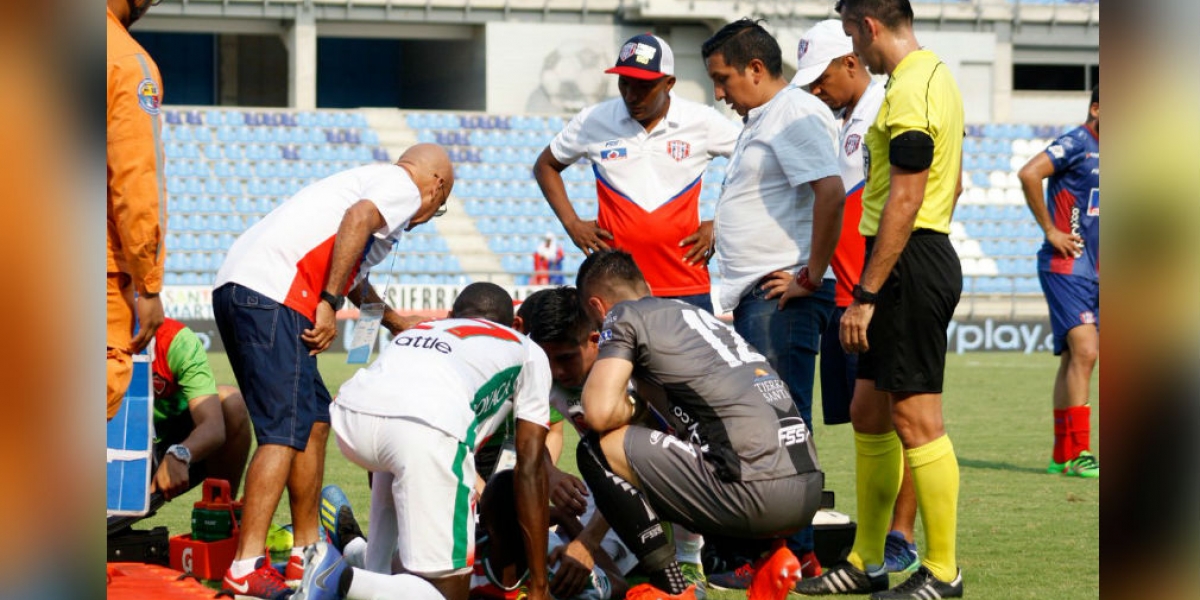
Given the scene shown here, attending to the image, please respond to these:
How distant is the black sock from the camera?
472cm

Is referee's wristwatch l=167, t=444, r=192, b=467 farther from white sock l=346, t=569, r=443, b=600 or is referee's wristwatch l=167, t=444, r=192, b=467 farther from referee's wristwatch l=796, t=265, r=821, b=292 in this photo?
referee's wristwatch l=796, t=265, r=821, b=292

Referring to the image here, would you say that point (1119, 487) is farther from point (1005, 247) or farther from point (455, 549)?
point (1005, 247)

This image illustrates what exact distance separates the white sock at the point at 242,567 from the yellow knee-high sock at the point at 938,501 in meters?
2.40

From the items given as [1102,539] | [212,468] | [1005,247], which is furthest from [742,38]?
[1005,247]

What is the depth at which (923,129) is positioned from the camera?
4773 mm

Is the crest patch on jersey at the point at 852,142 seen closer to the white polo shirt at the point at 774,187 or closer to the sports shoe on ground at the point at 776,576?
the white polo shirt at the point at 774,187

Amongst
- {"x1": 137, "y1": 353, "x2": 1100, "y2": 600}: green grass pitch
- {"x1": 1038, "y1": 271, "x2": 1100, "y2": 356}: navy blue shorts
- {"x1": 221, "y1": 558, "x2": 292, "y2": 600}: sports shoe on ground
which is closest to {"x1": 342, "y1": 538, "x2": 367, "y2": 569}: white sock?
{"x1": 221, "y1": 558, "x2": 292, "y2": 600}: sports shoe on ground

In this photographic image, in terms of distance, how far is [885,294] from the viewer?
4.93 m

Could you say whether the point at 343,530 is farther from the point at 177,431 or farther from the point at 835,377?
the point at 835,377

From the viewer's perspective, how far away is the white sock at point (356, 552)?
5.20 m

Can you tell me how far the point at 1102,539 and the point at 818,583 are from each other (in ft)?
13.1

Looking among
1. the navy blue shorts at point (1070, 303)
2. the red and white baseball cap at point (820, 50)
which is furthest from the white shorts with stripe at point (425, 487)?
the navy blue shorts at point (1070, 303)

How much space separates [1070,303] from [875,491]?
4.43 m

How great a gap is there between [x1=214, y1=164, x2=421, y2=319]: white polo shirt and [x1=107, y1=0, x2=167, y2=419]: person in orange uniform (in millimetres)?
1124
